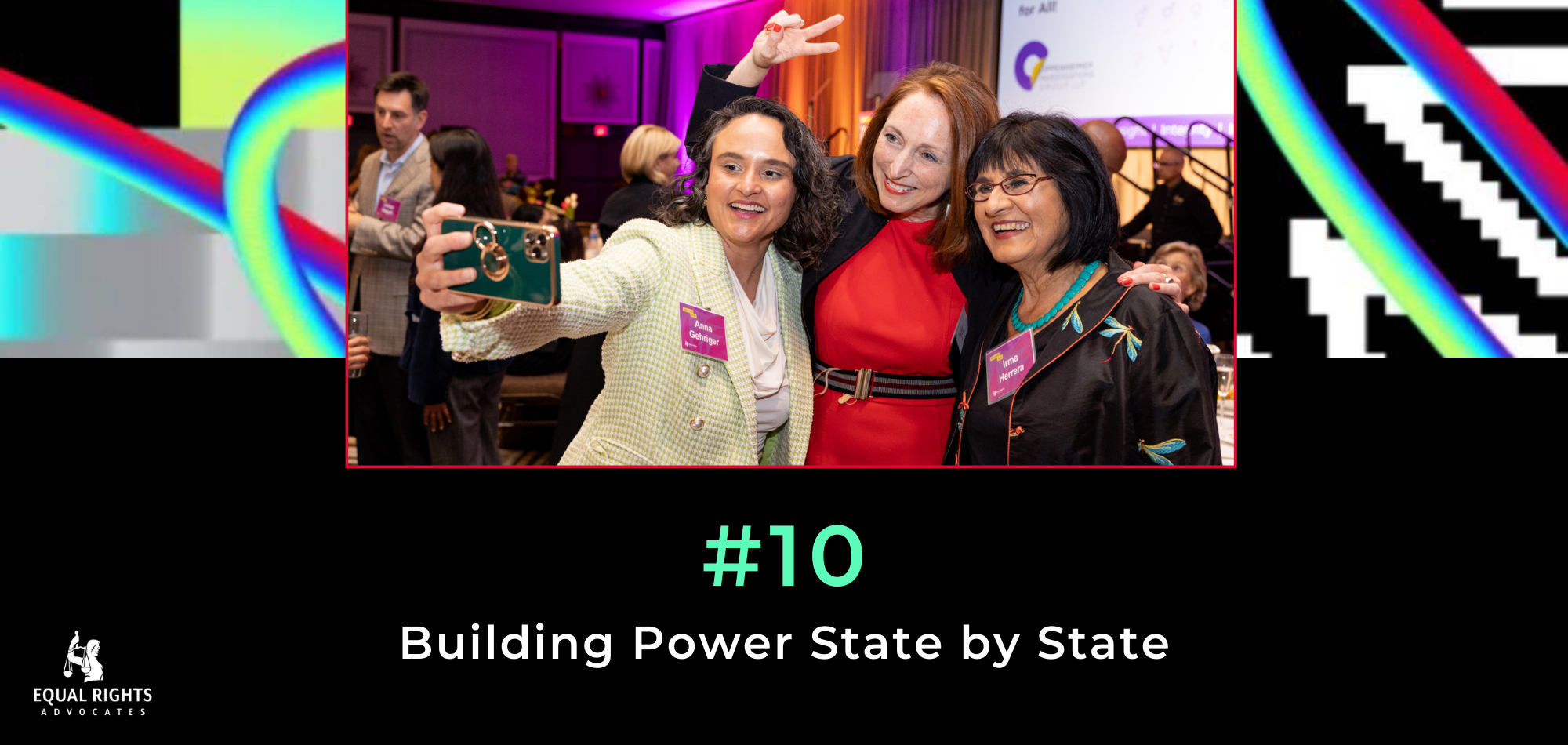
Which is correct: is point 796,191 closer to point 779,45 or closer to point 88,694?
point 779,45

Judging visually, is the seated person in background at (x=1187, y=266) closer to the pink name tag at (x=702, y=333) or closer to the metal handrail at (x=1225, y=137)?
the pink name tag at (x=702, y=333)

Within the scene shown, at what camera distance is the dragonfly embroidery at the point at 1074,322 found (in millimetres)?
1848

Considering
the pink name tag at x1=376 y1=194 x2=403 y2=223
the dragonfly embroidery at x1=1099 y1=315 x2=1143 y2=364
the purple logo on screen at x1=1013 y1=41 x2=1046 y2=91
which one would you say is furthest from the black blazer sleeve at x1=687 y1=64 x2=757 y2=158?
the purple logo on screen at x1=1013 y1=41 x2=1046 y2=91

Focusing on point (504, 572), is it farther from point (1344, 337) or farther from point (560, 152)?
point (560, 152)

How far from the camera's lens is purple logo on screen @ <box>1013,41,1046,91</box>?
8227 millimetres

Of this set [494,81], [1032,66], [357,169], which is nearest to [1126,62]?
[1032,66]

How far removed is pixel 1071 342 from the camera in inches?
72.6

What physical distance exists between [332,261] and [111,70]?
17.4 inches

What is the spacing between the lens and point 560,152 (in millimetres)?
13344

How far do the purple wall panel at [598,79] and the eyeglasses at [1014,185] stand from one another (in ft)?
38.6

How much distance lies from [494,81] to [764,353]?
1194 centimetres

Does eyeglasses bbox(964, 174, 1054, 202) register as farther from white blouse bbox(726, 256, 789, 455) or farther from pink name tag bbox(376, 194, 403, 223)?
pink name tag bbox(376, 194, 403, 223)

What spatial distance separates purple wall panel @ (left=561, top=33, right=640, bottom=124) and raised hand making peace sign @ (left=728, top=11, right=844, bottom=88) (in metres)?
11.2

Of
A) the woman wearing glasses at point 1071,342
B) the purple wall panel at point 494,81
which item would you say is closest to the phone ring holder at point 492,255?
the woman wearing glasses at point 1071,342
